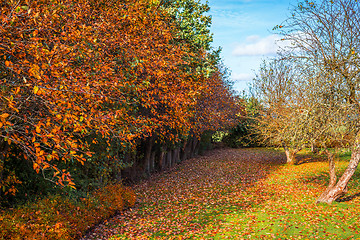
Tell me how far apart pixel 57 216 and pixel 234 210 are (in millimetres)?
8631

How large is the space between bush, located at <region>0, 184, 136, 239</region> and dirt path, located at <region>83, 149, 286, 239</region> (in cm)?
59

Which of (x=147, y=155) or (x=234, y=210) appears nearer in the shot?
(x=234, y=210)

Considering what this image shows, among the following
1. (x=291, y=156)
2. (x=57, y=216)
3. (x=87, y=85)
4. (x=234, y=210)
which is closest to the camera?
(x=87, y=85)

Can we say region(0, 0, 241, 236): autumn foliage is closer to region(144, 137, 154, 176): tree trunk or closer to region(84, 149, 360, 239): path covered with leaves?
region(144, 137, 154, 176): tree trunk

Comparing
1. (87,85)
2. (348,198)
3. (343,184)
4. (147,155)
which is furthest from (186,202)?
(87,85)

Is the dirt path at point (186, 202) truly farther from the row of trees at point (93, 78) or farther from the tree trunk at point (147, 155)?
the row of trees at point (93, 78)

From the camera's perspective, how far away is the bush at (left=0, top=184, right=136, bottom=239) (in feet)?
30.1

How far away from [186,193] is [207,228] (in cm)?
677

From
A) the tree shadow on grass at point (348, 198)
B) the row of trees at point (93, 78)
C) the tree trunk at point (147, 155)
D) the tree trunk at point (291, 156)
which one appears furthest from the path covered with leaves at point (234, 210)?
the tree trunk at point (291, 156)

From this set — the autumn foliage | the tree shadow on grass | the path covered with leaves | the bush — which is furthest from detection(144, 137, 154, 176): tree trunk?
the tree shadow on grass

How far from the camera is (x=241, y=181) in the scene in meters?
22.8

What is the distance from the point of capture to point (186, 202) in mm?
17344

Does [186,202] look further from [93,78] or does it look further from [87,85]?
[87,85]

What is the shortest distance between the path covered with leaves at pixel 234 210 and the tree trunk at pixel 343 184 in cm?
50
